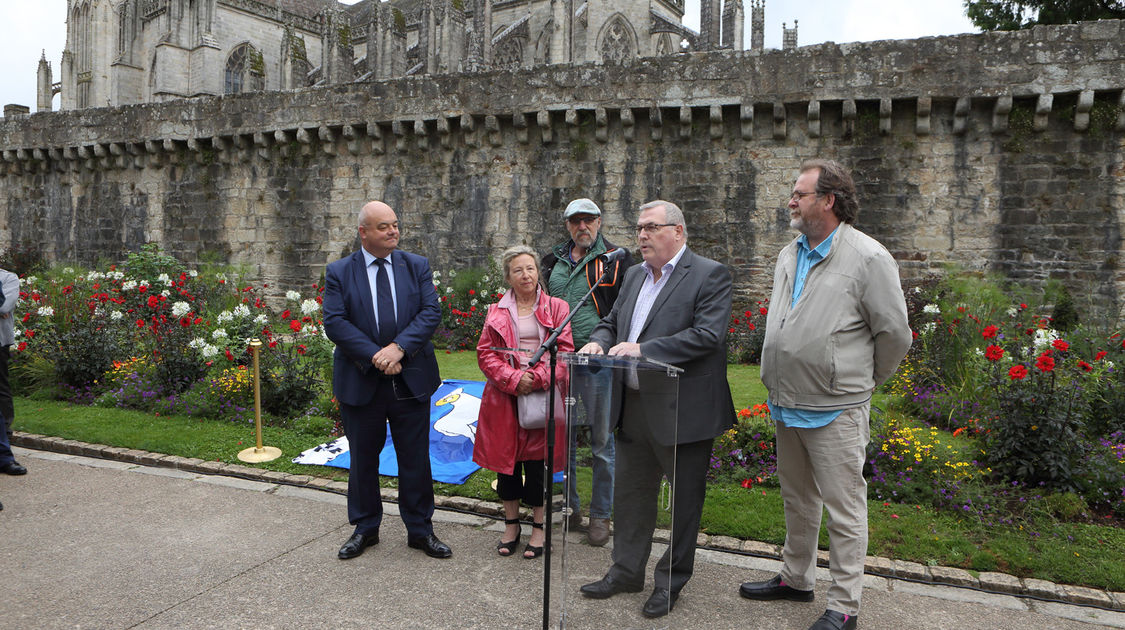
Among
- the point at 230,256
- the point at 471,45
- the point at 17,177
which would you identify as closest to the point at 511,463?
the point at 230,256

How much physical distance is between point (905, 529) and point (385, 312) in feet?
10.2

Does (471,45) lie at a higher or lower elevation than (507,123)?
higher

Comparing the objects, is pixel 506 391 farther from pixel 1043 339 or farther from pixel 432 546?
pixel 1043 339

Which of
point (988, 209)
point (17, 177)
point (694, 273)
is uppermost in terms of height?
point (17, 177)

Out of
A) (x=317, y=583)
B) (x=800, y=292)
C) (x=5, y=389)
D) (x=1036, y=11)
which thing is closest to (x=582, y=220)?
(x=800, y=292)

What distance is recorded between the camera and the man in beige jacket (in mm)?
3057

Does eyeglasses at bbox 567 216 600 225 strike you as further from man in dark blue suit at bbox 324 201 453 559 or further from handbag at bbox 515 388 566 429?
handbag at bbox 515 388 566 429

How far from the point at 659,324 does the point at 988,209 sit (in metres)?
8.66

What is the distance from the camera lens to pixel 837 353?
306cm

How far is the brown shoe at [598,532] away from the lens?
111 inches

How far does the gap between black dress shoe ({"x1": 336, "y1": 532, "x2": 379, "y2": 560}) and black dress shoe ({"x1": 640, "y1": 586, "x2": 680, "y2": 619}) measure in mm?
1778

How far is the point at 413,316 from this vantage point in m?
4.13

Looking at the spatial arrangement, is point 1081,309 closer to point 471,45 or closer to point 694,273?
point 694,273

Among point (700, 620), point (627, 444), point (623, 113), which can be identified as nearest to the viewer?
point (627, 444)
